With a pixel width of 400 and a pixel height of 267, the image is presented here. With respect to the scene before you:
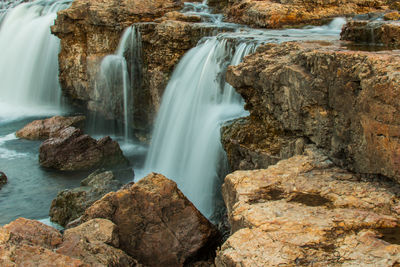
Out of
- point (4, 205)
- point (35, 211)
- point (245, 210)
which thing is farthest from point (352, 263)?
point (4, 205)

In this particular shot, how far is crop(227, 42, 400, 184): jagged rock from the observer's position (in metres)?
4.71

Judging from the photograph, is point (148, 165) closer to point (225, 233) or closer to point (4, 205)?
point (4, 205)

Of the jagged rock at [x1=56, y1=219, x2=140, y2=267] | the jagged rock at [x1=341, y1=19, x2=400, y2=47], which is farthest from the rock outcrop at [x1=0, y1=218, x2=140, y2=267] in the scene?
the jagged rock at [x1=341, y1=19, x2=400, y2=47]

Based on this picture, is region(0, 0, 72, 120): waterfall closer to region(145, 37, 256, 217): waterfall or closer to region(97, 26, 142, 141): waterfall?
region(97, 26, 142, 141): waterfall

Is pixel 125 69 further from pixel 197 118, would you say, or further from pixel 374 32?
pixel 374 32

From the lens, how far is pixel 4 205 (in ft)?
32.9

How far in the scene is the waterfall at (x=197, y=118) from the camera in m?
9.55

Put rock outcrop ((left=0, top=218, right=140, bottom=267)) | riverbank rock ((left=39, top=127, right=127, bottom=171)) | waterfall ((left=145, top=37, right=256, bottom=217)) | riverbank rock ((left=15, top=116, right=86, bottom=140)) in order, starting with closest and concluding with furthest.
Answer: rock outcrop ((left=0, top=218, right=140, bottom=267))
waterfall ((left=145, top=37, right=256, bottom=217))
riverbank rock ((left=39, top=127, right=127, bottom=171))
riverbank rock ((left=15, top=116, right=86, bottom=140))

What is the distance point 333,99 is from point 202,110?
5.23 meters

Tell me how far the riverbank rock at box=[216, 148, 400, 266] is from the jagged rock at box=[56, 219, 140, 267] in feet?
5.80

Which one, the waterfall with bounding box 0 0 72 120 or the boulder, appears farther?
the waterfall with bounding box 0 0 72 120

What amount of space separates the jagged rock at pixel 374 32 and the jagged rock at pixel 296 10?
3.84 meters

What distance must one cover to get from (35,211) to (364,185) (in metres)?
7.52

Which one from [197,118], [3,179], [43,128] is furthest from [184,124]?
[43,128]
